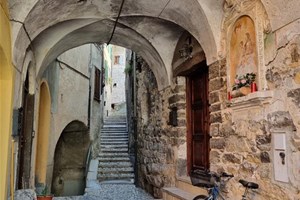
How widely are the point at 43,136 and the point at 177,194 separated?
3.40m

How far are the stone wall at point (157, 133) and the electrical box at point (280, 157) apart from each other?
7.93ft

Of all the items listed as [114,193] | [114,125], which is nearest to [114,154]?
[114,125]

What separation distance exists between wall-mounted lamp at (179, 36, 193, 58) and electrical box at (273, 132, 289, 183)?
2235 millimetres

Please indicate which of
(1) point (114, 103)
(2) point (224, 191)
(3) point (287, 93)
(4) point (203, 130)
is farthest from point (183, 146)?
(1) point (114, 103)

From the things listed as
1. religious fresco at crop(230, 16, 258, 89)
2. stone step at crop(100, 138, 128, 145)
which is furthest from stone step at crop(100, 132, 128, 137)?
religious fresco at crop(230, 16, 258, 89)

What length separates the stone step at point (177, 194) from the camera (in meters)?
4.03

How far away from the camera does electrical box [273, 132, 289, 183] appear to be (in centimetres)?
226

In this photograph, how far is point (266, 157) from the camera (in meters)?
2.49

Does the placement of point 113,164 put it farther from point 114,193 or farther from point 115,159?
point 114,193

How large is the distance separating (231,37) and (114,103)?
20038mm

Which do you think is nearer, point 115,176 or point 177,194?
point 177,194

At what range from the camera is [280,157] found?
2.32 metres

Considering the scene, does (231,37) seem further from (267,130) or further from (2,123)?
(2,123)

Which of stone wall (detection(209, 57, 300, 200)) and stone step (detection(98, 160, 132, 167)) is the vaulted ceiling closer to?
stone wall (detection(209, 57, 300, 200))
